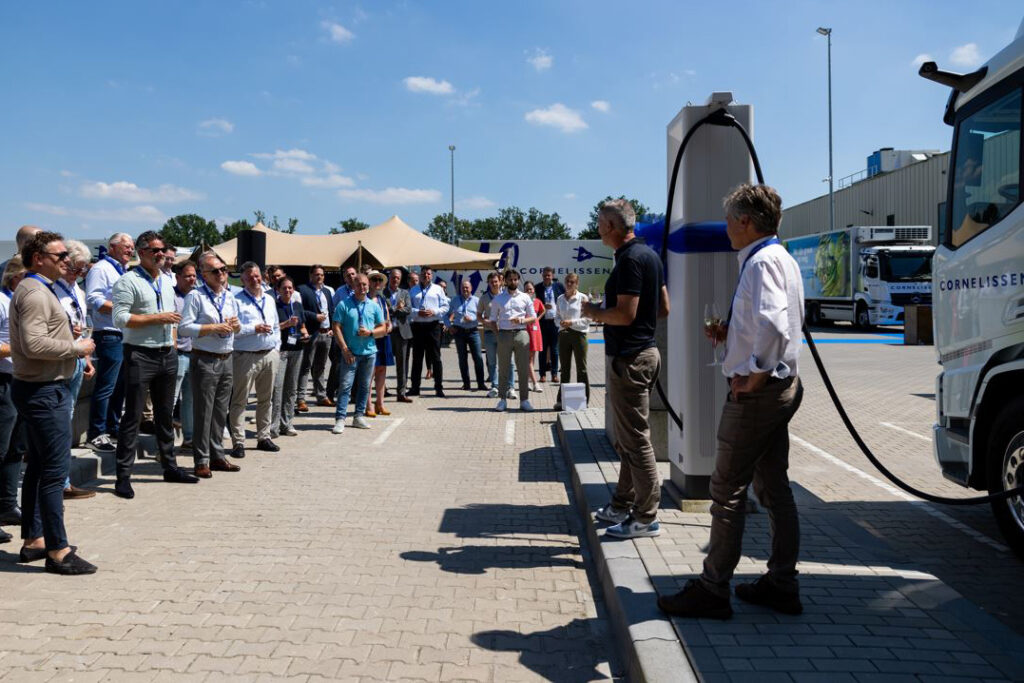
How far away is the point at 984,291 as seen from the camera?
495 centimetres

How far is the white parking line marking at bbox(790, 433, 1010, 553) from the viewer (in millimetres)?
5453

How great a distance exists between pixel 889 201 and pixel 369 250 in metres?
32.3

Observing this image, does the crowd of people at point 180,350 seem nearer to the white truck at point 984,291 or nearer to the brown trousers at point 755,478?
the brown trousers at point 755,478

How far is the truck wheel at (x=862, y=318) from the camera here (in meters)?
28.7

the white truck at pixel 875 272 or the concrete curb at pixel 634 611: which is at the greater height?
the white truck at pixel 875 272

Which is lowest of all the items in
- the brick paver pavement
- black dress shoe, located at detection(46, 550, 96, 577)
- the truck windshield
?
the brick paver pavement

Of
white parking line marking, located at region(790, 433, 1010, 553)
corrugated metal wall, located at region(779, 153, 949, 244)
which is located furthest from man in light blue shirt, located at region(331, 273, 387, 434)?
corrugated metal wall, located at region(779, 153, 949, 244)

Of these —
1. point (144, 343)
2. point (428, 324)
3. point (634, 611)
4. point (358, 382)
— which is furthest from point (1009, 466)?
point (428, 324)

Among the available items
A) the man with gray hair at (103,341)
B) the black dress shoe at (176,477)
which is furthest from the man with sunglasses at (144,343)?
the man with gray hair at (103,341)

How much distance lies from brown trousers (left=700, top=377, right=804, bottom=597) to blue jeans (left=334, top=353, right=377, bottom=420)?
7.12 meters

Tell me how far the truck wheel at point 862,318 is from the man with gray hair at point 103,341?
2588 centimetres

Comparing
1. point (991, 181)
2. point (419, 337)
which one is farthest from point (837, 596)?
point (419, 337)

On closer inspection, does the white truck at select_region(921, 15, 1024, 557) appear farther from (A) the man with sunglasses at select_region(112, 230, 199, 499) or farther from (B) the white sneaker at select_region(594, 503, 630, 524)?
(A) the man with sunglasses at select_region(112, 230, 199, 499)

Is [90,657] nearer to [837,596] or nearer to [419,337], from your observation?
[837,596]
